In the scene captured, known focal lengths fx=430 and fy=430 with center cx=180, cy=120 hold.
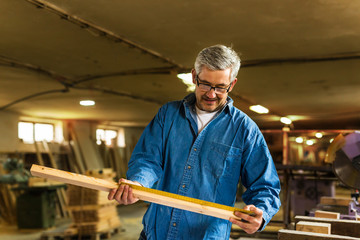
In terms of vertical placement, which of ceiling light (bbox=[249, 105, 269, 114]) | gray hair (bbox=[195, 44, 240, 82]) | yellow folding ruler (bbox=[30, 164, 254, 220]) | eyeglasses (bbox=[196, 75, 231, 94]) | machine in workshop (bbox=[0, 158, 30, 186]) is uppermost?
ceiling light (bbox=[249, 105, 269, 114])

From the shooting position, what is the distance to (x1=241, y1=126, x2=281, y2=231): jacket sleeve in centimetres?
196

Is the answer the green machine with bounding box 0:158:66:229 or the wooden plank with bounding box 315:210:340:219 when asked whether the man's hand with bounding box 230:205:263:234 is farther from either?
the green machine with bounding box 0:158:66:229

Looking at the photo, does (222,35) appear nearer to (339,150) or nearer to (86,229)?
(339,150)

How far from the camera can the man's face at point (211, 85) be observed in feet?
6.39

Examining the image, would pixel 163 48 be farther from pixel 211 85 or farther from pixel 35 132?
pixel 35 132

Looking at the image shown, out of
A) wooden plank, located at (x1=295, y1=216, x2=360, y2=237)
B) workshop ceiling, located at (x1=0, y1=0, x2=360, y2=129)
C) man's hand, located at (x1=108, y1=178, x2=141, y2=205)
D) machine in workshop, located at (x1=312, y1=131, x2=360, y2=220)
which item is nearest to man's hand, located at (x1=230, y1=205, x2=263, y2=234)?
man's hand, located at (x1=108, y1=178, x2=141, y2=205)

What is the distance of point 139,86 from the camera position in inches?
342

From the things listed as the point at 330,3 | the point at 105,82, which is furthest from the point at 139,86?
the point at 330,3

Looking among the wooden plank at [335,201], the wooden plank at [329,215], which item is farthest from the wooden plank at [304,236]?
the wooden plank at [335,201]

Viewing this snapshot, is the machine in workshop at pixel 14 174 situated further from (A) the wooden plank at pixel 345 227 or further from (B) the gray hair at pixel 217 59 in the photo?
(B) the gray hair at pixel 217 59

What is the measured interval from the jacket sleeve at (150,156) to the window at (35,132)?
35.0ft

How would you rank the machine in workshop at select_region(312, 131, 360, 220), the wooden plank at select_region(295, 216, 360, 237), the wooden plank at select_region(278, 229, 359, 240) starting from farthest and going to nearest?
the machine in workshop at select_region(312, 131, 360, 220) < the wooden plank at select_region(295, 216, 360, 237) < the wooden plank at select_region(278, 229, 359, 240)

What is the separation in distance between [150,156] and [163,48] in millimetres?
4103

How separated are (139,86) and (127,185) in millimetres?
6972
